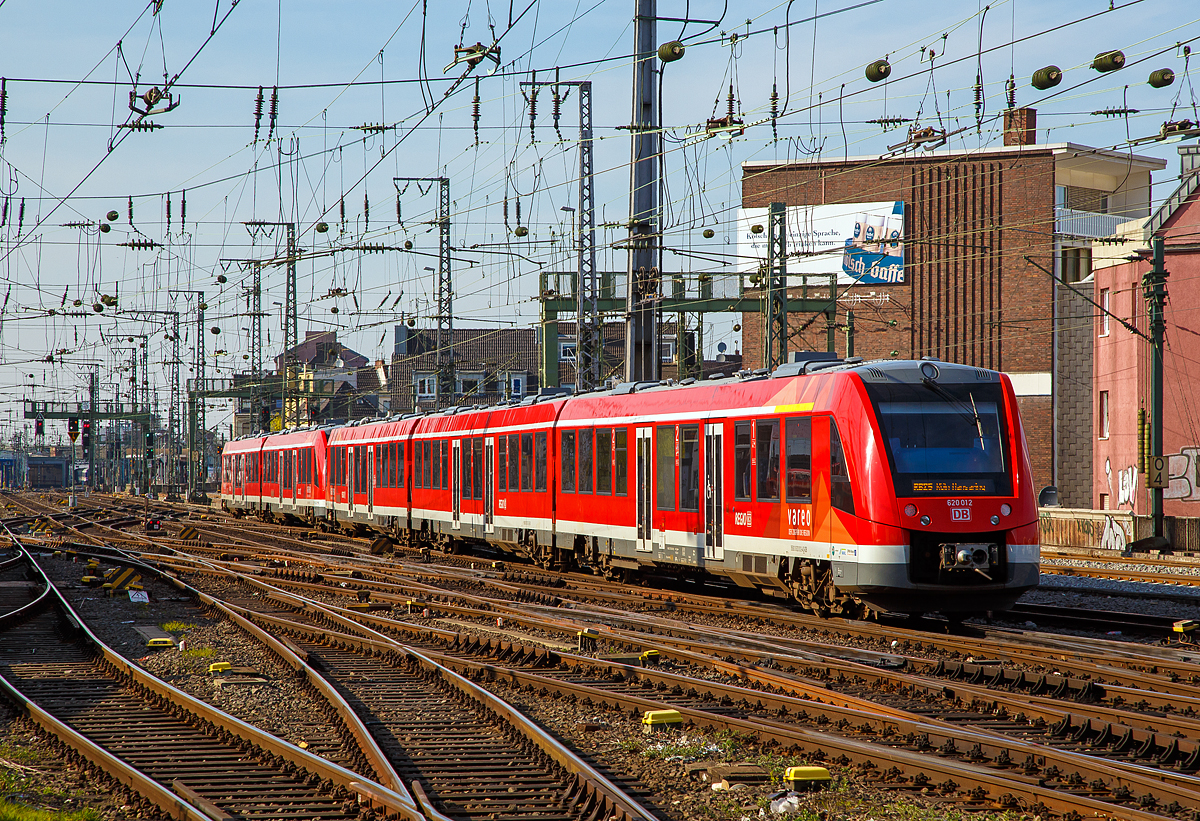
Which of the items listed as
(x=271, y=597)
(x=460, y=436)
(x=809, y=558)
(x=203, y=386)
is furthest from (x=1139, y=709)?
(x=203, y=386)

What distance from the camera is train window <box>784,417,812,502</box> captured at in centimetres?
1488

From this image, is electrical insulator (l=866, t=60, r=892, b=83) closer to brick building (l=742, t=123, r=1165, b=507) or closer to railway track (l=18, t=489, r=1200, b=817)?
railway track (l=18, t=489, r=1200, b=817)

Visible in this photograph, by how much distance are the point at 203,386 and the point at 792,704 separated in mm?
59836

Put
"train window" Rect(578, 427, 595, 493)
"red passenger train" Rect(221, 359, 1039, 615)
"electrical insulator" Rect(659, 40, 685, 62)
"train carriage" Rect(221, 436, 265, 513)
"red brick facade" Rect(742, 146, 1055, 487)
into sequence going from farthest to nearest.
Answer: "red brick facade" Rect(742, 146, 1055, 487) < "train carriage" Rect(221, 436, 265, 513) < "train window" Rect(578, 427, 595, 493) < "electrical insulator" Rect(659, 40, 685, 62) < "red passenger train" Rect(221, 359, 1039, 615)

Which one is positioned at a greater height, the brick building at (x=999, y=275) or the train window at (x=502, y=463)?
the brick building at (x=999, y=275)

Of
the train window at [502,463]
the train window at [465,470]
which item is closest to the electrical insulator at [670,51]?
the train window at [502,463]

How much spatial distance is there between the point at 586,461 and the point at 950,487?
28.3 feet

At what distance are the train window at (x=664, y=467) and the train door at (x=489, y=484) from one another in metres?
7.57

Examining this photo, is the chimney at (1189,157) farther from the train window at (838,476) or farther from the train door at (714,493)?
the train window at (838,476)

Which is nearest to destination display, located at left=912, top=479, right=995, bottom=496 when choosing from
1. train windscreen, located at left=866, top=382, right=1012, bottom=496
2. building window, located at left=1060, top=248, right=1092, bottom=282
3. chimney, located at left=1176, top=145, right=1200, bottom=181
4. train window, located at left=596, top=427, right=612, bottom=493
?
train windscreen, located at left=866, top=382, right=1012, bottom=496

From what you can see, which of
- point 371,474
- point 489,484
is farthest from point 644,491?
point 371,474

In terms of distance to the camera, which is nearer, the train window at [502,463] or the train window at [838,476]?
the train window at [838,476]

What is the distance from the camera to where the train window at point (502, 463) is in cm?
2498

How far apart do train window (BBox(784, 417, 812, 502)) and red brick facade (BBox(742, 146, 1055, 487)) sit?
38.8 meters
